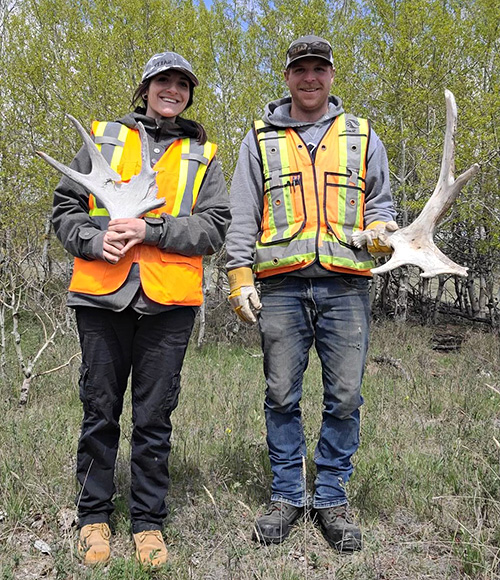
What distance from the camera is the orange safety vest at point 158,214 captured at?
252 centimetres

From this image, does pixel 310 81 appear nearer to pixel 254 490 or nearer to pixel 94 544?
pixel 254 490

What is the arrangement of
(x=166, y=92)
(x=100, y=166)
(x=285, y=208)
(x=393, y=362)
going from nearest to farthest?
1. (x=100, y=166)
2. (x=166, y=92)
3. (x=285, y=208)
4. (x=393, y=362)

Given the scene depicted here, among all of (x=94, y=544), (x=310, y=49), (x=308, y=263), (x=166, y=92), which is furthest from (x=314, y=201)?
(x=94, y=544)

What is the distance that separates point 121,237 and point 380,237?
3.94ft

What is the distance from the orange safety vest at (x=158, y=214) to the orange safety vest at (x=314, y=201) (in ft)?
1.22

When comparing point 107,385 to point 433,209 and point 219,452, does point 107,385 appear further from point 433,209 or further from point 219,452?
point 433,209

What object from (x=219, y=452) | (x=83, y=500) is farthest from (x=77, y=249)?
(x=219, y=452)

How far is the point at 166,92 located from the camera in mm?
2695

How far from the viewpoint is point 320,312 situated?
2830 mm

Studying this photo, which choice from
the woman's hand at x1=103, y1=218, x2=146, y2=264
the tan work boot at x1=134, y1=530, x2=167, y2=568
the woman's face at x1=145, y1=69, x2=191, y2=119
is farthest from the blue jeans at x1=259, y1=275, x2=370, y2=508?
the woman's face at x1=145, y1=69, x2=191, y2=119

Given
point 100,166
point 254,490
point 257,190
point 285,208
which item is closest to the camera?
point 100,166

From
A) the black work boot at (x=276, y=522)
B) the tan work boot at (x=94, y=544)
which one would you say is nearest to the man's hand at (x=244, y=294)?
the black work boot at (x=276, y=522)

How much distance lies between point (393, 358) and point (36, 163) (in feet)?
24.7

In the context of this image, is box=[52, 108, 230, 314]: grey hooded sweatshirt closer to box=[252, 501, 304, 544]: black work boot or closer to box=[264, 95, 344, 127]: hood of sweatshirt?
box=[264, 95, 344, 127]: hood of sweatshirt
